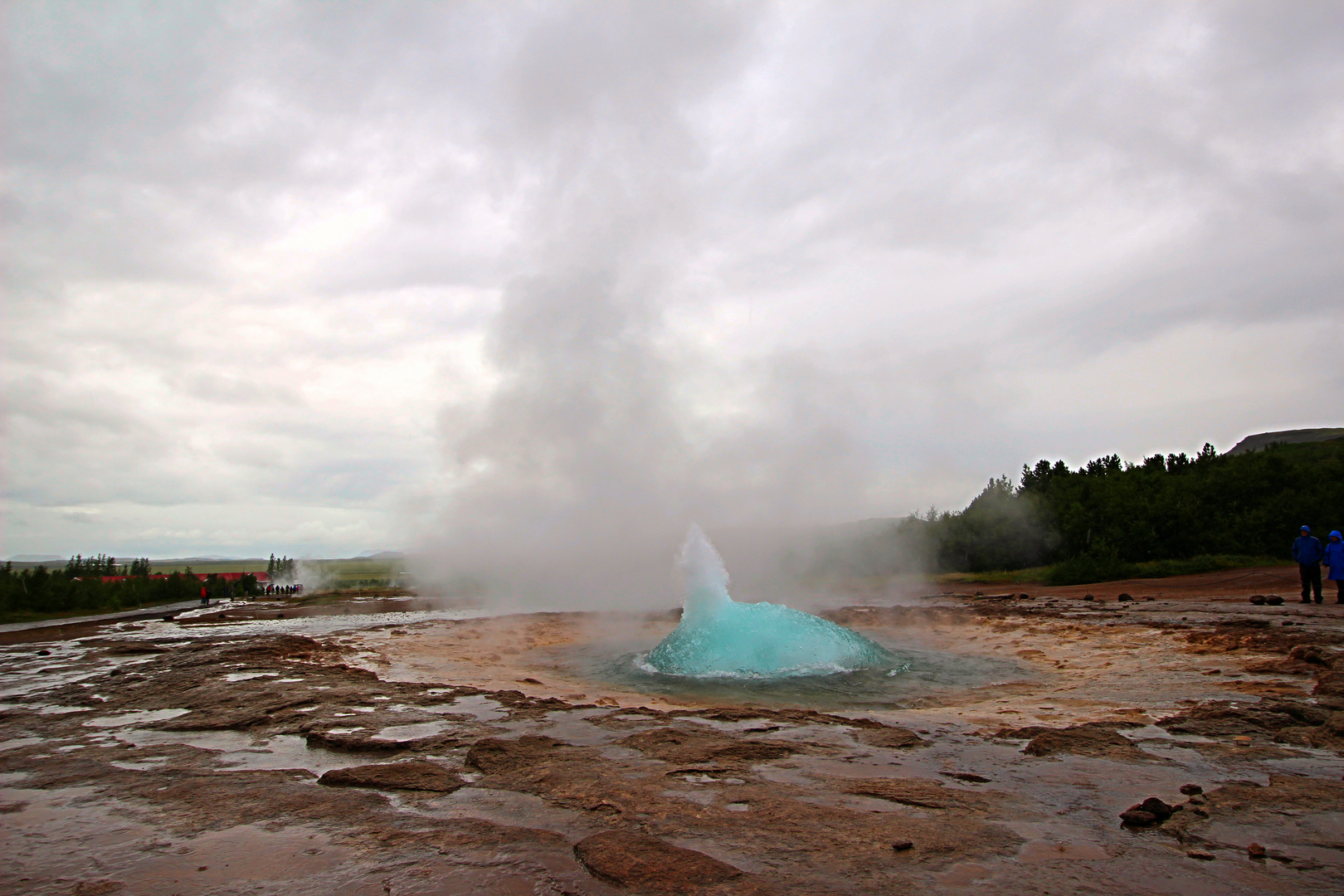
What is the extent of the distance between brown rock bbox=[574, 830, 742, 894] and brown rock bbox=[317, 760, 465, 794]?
1.60 metres

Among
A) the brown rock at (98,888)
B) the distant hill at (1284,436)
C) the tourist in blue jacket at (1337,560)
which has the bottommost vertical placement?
the brown rock at (98,888)

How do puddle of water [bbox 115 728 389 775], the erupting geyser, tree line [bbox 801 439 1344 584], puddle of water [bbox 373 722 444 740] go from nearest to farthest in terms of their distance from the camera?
puddle of water [bbox 115 728 389 775], puddle of water [bbox 373 722 444 740], the erupting geyser, tree line [bbox 801 439 1344 584]

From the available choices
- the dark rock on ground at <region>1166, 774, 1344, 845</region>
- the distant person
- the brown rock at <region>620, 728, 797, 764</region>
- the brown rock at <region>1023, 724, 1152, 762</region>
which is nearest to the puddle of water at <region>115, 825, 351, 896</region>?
the brown rock at <region>620, 728, 797, 764</region>

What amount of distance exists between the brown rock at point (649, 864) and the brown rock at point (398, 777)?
1.60m

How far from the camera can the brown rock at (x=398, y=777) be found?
5004 millimetres

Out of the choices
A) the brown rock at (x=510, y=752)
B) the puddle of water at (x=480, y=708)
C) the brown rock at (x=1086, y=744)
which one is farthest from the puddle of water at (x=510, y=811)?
the brown rock at (x=1086, y=744)

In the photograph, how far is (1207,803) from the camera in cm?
420

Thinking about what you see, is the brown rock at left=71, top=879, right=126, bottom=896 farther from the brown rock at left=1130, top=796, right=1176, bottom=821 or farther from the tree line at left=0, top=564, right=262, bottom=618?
the tree line at left=0, top=564, right=262, bottom=618

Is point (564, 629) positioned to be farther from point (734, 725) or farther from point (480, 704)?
point (734, 725)

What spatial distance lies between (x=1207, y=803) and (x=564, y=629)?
15718 millimetres

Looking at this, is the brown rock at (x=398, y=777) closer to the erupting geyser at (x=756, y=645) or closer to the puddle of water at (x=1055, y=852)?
the puddle of water at (x=1055, y=852)

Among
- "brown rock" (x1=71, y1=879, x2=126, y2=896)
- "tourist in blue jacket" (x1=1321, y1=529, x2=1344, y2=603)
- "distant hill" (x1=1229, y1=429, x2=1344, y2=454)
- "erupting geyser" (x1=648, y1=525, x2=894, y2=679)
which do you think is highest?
"distant hill" (x1=1229, y1=429, x2=1344, y2=454)

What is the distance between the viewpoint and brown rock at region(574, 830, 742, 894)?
3.36m

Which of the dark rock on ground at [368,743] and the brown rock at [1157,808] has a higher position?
the brown rock at [1157,808]
